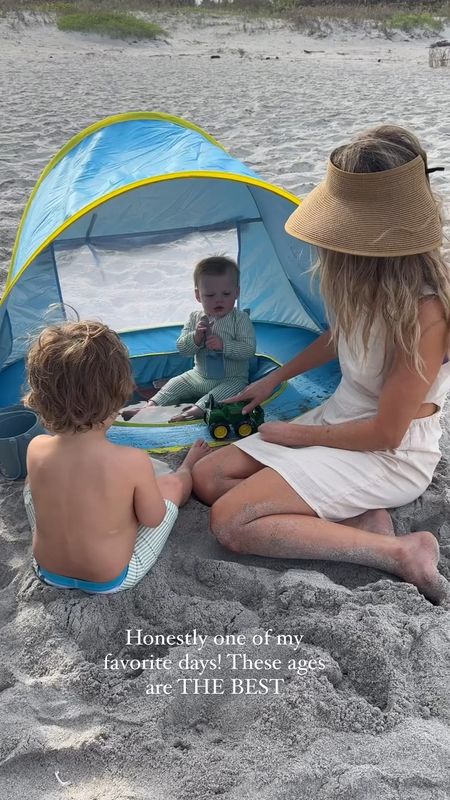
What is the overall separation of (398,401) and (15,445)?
3.68 ft

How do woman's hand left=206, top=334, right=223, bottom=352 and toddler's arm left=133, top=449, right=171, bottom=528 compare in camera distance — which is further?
woman's hand left=206, top=334, right=223, bottom=352

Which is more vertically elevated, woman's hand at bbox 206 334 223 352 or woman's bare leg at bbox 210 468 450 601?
woman's hand at bbox 206 334 223 352

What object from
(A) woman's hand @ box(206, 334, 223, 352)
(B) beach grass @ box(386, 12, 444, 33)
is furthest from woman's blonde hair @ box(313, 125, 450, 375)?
(B) beach grass @ box(386, 12, 444, 33)

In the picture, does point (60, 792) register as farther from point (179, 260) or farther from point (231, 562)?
point (179, 260)

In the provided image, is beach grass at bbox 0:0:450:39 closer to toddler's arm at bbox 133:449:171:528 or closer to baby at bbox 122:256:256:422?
baby at bbox 122:256:256:422

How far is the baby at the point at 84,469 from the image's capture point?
1498mm

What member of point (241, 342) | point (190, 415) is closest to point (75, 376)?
point (190, 415)

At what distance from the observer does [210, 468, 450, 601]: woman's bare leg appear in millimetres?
1696

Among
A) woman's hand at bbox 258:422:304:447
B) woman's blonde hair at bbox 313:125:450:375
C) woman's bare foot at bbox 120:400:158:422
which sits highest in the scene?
woman's blonde hair at bbox 313:125:450:375

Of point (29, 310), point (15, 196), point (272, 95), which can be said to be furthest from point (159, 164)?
point (272, 95)

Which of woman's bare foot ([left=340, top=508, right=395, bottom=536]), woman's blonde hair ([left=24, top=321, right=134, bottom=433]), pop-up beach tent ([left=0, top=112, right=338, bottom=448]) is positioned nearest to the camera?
woman's blonde hair ([left=24, top=321, right=134, bottom=433])

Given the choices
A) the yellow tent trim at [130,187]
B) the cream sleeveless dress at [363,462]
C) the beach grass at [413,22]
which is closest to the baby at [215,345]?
the yellow tent trim at [130,187]

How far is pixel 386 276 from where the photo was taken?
1.63m

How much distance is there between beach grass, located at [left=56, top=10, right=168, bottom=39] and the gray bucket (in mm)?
12853
